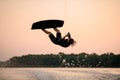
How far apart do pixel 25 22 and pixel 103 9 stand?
2.20m

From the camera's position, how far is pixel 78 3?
7.95 m

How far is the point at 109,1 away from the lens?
26.2ft

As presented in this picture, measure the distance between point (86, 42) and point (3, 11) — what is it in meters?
2.55

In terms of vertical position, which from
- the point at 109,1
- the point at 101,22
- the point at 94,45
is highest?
the point at 109,1

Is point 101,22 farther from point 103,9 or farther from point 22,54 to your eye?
point 22,54

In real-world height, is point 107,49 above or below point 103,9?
below

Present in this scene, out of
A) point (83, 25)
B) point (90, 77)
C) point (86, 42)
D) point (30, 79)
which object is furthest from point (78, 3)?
point (90, 77)

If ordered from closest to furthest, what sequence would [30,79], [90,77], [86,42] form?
[86,42] < [30,79] < [90,77]

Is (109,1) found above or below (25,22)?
above

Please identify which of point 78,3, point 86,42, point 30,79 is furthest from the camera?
point 30,79

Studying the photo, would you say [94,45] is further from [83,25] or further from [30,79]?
[30,79]

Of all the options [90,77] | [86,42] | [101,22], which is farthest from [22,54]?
[90,77]

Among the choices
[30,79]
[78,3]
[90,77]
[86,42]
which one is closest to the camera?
[78,3]

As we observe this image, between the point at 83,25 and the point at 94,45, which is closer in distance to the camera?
the point at 83,25
